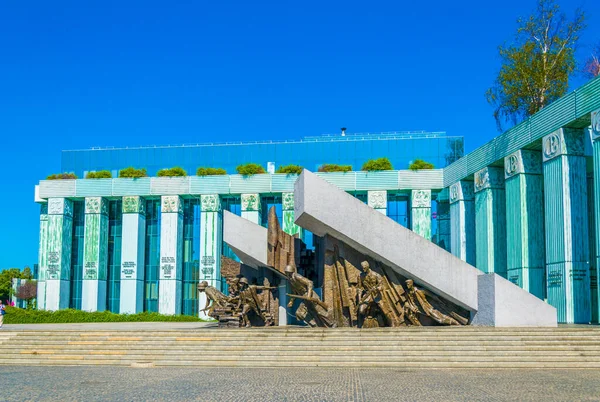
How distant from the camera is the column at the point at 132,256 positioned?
34469 mm

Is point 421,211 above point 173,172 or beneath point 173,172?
beneath

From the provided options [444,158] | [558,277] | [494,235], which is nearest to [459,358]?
[558,277]

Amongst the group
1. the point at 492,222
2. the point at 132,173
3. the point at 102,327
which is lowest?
the point at 102,327

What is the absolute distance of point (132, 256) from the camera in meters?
34.8

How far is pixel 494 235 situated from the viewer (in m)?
25.5

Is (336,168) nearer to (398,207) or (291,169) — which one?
(291,169)

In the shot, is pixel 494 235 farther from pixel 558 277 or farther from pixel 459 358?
pixel 459 358

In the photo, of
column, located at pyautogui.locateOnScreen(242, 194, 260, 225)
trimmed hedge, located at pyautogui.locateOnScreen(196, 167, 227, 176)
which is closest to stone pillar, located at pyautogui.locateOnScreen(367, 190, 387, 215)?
column, located at pyautogui.locateOnScreen(242, 194, 260, 225)

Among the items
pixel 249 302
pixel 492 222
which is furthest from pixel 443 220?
pixel 249 302

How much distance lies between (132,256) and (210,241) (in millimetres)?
4098

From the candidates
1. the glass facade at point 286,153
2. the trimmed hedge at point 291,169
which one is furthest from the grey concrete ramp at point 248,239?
the glass facade at point 286,153

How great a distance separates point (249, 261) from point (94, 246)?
56.7 ft

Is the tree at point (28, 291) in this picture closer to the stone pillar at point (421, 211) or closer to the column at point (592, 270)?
the stone pillar at point (421, 211)

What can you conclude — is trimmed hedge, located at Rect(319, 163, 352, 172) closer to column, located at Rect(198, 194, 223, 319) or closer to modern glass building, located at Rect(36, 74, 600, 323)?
modern glass building, located at Rect(36, 74, 600, 323)
